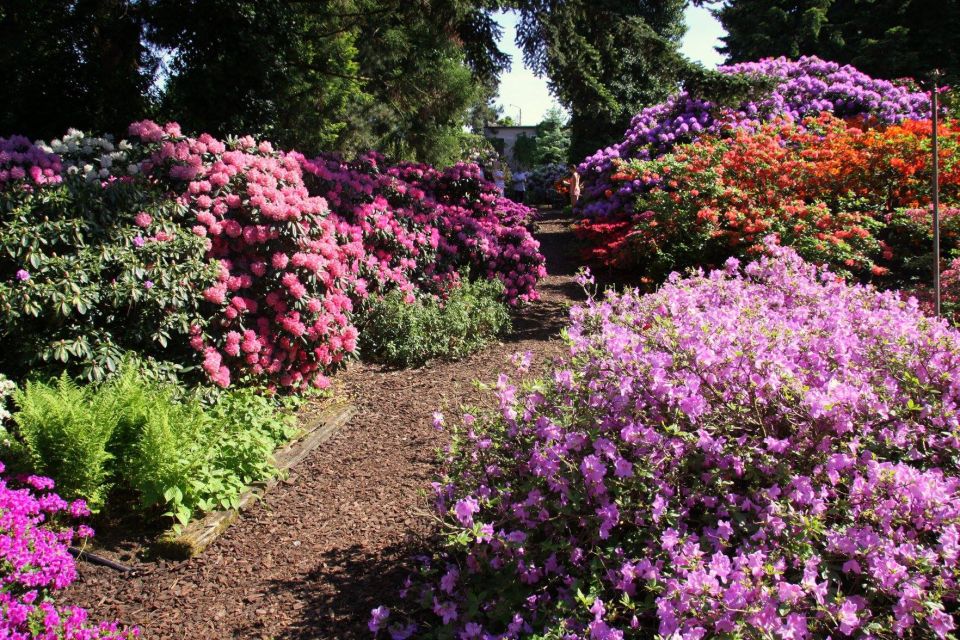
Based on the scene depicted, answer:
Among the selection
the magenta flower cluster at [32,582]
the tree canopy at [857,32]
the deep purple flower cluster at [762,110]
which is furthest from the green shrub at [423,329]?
the tree canopy at [857,32]

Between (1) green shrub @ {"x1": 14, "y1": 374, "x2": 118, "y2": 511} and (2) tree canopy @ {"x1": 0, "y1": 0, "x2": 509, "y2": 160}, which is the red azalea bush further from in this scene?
(1) green shrub @ {"x1": 14, "y1": 374, "x2": 118, "y2": 511}

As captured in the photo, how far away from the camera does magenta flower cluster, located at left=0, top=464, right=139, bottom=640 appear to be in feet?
6.86

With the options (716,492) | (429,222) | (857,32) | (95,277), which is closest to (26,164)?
(95,277)

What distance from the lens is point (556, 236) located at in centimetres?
1392

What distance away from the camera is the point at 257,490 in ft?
11.1

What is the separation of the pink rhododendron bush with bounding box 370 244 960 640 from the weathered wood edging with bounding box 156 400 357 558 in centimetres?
102

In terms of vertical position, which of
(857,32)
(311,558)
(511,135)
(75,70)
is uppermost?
(511,135)

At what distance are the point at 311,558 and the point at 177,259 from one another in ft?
6.59

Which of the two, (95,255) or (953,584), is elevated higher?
(95,255)

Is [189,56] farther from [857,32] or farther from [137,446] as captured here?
[857,32]

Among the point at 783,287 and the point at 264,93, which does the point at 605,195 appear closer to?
the point at 264,93

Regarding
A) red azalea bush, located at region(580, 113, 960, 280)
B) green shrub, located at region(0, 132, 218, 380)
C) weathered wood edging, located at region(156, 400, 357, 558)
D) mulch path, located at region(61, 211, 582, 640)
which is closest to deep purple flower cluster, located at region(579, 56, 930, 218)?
red azalea bush, located at region(580, 113, 960, 280)

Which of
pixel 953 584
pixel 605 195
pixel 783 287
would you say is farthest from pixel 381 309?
pixel 605 195

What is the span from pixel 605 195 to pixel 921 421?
860cm
